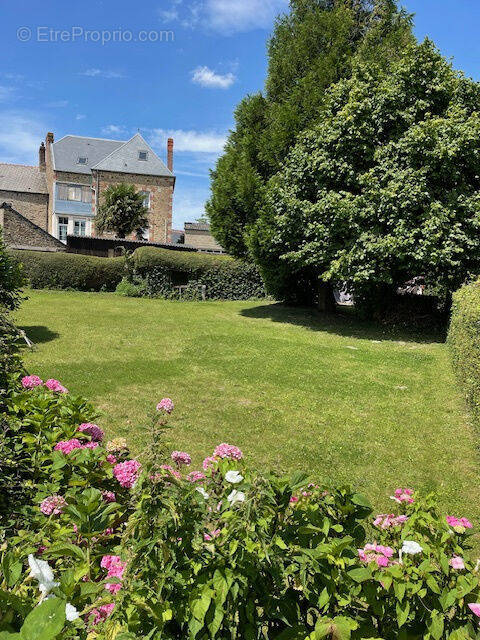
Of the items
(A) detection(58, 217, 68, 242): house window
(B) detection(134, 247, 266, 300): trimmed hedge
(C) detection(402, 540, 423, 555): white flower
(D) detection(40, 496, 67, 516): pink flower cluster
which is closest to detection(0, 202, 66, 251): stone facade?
(B) detection(134, 247, 266, 300): trimmed hedge

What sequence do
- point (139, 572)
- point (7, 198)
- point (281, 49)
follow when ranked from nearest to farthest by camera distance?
point (139, 572) < point (281, 49) < point (7, 198)

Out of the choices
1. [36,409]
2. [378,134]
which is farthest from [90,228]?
[36,409]

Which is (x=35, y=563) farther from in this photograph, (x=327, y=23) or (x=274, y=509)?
(x=327, y=23)

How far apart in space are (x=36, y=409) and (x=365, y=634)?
2.11 metres

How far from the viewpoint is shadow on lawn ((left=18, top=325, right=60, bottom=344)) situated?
9609mm

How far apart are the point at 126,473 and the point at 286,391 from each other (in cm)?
509

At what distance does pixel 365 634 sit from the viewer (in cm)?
136

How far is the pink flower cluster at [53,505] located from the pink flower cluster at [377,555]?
1.23 m

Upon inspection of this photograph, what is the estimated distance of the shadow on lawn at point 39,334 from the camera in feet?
31.5

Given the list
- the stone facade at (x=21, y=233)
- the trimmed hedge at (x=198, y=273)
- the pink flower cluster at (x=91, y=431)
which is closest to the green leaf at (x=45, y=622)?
the pink flower cluster at (x=91, y=431)

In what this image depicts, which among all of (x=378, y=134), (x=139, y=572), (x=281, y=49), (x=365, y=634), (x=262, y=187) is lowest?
(x=365, y=634)

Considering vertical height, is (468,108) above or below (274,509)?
above

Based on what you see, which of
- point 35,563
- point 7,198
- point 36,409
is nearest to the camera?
point 35,563

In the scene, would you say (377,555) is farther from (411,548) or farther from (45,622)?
(45,622)
